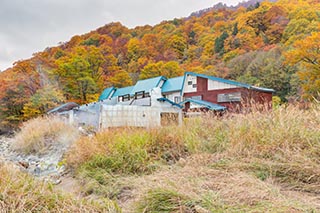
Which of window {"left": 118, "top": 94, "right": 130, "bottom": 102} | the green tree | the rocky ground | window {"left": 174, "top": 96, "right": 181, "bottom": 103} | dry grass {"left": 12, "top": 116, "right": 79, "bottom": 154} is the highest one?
the green tree

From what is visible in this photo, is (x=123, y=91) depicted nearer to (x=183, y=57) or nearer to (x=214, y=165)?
(x=183, y=57)

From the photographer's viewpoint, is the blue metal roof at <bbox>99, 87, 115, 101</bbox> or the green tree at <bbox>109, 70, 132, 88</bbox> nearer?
the blue metal roof at <bbox>99, 87, 115, 101</bbox>

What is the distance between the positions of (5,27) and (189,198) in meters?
12.8

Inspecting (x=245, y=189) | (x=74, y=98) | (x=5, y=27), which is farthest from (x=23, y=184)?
(x=74, y=98)

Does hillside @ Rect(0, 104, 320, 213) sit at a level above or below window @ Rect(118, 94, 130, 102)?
below

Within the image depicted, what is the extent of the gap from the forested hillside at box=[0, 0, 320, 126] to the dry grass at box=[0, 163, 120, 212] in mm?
15540

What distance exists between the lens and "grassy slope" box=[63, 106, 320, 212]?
1.71 meters

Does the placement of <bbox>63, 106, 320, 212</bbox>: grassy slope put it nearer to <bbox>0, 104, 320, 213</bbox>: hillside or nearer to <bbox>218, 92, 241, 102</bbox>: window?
<bbox>0, 104, 320, 213</bbox>: hillside

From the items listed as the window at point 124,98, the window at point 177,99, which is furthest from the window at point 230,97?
the window at point 124,98

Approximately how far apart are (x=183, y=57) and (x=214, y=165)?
27749mm

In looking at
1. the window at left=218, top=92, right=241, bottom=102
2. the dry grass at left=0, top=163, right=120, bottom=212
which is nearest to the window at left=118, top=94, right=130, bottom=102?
the window at left=218, top=92, right=241, bottom=102

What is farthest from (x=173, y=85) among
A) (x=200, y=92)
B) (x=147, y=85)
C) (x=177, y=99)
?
(x=200, y=92)

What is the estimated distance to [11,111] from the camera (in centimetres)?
1730

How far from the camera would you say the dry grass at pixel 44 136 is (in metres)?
6.42
